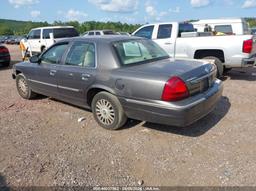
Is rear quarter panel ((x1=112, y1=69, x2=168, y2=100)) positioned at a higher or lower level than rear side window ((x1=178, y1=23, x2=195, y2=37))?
lower

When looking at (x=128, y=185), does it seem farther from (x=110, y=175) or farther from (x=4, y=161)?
(x=4, y=161)

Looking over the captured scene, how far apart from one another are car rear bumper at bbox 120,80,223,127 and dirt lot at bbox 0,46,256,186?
1.38 feet

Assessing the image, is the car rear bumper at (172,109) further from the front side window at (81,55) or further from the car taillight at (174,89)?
the front side window at (81,55)

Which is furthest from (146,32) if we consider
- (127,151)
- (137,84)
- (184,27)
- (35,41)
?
(35,41)

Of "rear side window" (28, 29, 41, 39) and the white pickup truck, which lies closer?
the white pickup truck

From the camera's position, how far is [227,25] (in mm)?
10289

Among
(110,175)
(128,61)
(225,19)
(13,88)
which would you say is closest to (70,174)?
(110,175)

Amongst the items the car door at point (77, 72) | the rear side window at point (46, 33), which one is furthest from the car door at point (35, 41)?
the car door at point (77, 72)

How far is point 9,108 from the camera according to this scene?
603 centimetres

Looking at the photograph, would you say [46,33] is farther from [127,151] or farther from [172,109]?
[172,109]

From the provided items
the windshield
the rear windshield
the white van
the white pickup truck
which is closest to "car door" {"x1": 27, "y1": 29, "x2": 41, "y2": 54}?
the rear windshield

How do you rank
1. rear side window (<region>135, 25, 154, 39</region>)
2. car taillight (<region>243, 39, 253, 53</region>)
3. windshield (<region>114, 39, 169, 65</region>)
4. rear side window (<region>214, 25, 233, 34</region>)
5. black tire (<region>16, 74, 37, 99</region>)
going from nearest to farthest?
1. windshield (<region>114, 39, 169, 65</region>)
2. black tire (<region>16, 74, 37, 99</region>)
3. car taillight (<region>243, 39, 253, 53</region>)
4. rear side window (<region>135, 25, 154, 39</region>)
5. rear side window (<region>214, 25, 233, 34</region>)

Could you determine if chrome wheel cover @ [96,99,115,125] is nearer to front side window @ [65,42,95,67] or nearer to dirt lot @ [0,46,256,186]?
dirt lot @ [0,46,256,186]

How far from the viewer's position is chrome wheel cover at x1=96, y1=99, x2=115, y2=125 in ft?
14.5
